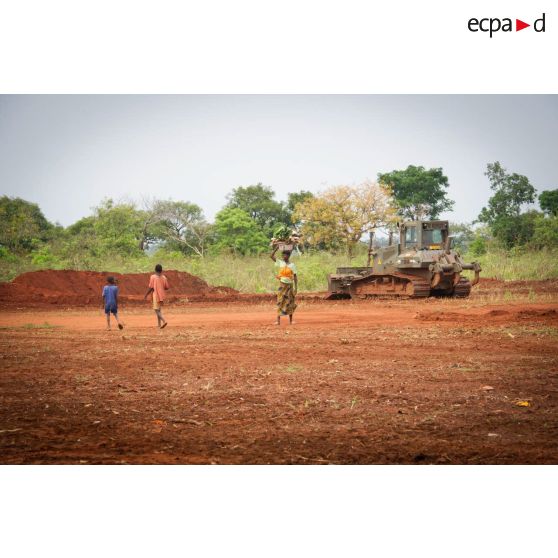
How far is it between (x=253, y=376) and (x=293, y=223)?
72.5 ft

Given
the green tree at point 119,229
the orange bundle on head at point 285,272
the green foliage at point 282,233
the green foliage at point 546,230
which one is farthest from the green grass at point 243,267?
the orange bundle on head at point 285,272

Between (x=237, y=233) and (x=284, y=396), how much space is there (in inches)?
833

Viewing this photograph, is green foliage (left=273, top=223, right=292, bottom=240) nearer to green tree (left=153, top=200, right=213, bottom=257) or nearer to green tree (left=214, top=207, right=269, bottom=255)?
green tree (left=153, top=200, right=213, bottom=257)

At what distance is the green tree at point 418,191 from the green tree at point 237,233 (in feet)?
19.1

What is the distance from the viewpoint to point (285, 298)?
38.5ft

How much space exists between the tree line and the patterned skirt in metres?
4.77

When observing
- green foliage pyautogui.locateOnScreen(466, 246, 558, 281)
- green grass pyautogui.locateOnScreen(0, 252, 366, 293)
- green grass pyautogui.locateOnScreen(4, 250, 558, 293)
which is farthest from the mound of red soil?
green foliage pyautogui.locateOnScreen(466, 246, 558, 281)

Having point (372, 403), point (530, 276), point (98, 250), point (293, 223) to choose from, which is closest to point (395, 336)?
point (372, 403)

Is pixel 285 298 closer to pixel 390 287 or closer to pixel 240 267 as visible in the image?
Result: pixel 390 287

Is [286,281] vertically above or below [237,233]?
below

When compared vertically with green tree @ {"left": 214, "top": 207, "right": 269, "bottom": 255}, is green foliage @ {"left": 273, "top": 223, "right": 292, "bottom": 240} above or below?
below

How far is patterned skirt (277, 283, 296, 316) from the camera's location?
38.0 ft

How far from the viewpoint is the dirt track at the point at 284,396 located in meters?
4.68

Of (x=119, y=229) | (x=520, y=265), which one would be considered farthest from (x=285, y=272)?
(x=119, y=229)
